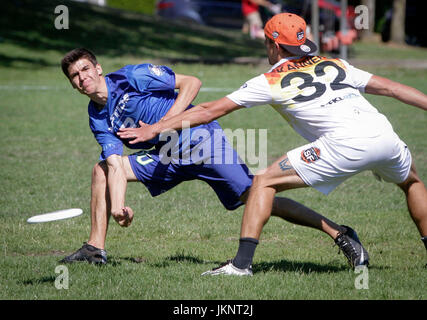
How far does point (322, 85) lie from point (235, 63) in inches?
674

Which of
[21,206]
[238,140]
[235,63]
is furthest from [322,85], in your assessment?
[235,63]

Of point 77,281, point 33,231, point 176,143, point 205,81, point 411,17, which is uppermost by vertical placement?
point 176,143

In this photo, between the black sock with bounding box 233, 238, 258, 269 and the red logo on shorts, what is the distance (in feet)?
2.29

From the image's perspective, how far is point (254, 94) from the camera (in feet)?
15.3

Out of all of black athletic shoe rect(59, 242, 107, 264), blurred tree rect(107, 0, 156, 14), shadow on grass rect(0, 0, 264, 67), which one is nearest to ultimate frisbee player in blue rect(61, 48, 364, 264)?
black athletic shoe rect(59, 242, 107, 264)

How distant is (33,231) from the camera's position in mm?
6598

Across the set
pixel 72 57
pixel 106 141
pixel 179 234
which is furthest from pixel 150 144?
pixel 179 234

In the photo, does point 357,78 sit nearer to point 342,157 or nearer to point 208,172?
point 342,157

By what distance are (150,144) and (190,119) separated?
80 cm

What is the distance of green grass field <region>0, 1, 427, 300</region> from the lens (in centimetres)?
475
